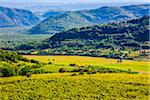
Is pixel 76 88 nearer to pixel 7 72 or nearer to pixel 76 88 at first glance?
pixel 76 88

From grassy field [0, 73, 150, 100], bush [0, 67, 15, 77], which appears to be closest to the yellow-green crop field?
grassy field [0, 73, 150, 100]

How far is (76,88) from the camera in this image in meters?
81.4

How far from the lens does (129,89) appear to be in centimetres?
7838

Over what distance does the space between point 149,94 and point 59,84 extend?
1995 cm

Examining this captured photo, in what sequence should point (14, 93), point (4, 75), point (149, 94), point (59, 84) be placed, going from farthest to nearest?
point (4, 75) < point (59, 84) < point (14, 93) < point (149, 94)

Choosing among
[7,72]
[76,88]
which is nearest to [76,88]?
[76,88]

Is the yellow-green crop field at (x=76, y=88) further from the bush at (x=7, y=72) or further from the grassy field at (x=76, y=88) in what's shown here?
the bush at (x=7, y=72)

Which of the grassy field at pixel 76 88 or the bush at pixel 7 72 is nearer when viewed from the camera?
the grassy field at pixel 76 88

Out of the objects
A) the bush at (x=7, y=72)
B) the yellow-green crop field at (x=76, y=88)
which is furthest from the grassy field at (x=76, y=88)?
the bush at (x=7, y=72)

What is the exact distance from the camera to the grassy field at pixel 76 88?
75688 millimetres

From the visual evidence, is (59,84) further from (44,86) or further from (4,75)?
(4,75)

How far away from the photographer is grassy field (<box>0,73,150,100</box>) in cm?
7569

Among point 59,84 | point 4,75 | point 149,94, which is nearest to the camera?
point 149,94

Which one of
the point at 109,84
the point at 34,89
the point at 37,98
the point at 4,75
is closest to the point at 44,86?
the point at 34,89
